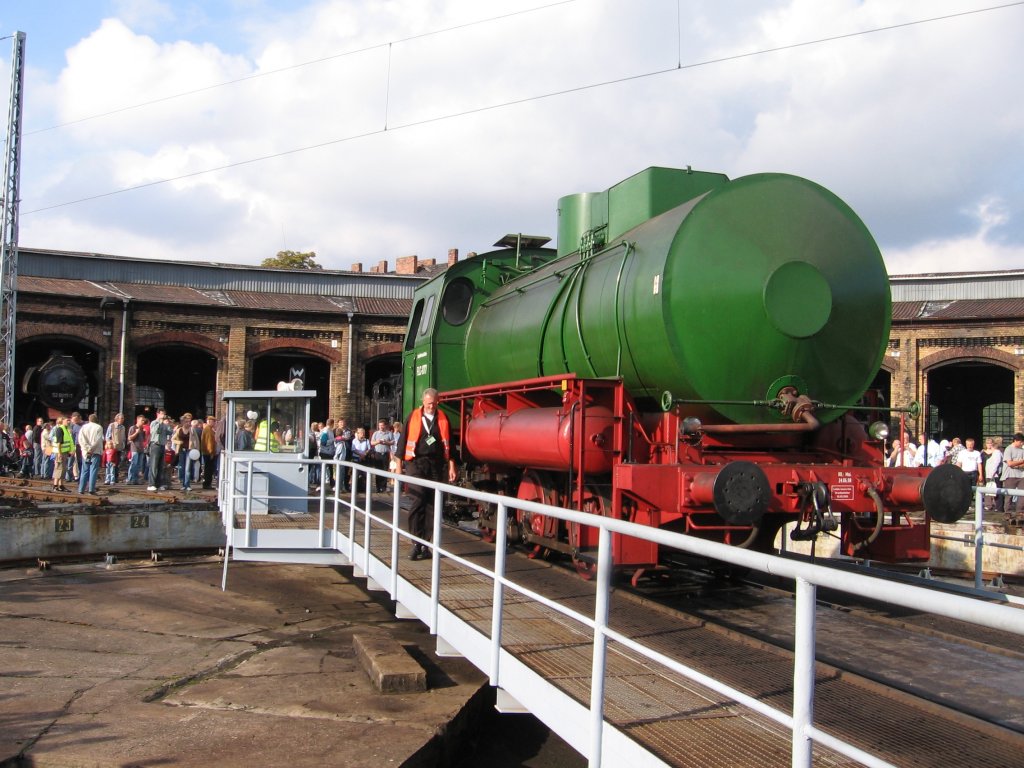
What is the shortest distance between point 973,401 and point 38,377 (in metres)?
29.4

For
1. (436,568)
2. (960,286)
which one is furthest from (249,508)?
(960,286)

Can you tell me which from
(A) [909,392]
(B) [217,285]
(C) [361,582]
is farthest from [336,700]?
(B) [217,285]

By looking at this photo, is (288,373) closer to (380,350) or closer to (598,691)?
(380,350)

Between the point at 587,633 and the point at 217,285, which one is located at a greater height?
the point at 217,285

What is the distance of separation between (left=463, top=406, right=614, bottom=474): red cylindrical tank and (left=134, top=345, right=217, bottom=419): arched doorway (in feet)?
88.5

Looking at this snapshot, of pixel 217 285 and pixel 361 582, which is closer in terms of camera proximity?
pixel 361 582

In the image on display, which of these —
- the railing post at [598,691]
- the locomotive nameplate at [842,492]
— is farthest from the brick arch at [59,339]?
the railing post at [598,691]

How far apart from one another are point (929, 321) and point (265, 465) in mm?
18928

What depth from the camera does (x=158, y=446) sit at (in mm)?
17406

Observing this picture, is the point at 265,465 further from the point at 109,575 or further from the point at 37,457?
the point at 37,457

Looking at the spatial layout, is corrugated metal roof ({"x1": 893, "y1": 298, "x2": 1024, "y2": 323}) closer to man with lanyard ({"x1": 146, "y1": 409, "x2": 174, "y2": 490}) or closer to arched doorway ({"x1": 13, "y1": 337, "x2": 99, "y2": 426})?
man with lanyard ({"x1": 146, "y1": 409, "x2": 174, "y2": 490})

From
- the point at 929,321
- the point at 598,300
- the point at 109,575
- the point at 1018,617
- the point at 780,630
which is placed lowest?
the point at 109,575

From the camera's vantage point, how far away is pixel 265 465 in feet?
42.0

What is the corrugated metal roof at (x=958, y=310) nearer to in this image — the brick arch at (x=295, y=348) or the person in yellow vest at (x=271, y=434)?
Result: the brick arch at (x=295, y=348)
